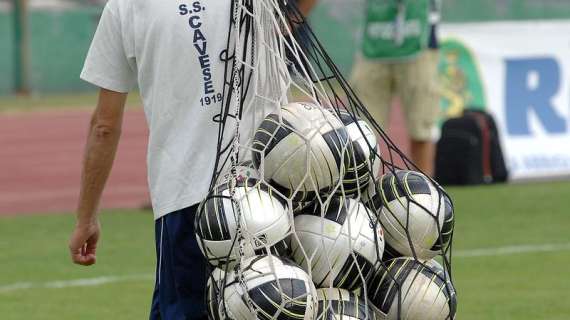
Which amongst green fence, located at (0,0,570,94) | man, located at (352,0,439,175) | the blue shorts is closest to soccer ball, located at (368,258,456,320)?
the blue shorts

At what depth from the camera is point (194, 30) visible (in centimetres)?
525

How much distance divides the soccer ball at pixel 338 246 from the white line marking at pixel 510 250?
5.53 meters

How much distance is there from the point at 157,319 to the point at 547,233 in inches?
243

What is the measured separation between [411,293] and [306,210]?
0.43 metres

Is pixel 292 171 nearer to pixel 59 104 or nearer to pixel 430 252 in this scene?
pixel 430 252

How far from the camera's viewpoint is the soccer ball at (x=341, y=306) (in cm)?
466

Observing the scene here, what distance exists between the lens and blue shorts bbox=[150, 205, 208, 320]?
540 centimetres

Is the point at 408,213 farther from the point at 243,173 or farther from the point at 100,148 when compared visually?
the point at 100,148

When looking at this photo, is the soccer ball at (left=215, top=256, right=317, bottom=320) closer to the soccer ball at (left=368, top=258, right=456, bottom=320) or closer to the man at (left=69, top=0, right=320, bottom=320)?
the soccer ball at (left=368, top=258, right=456, bottom=320)

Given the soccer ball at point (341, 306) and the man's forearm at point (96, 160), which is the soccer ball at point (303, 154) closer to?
the soccer ball at point (341, 306)

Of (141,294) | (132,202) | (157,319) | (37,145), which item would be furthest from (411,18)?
(37,145)

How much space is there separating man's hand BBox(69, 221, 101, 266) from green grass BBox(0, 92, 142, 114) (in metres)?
19.7

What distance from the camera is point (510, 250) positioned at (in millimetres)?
10492

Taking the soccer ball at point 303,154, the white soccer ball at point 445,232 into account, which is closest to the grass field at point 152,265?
the white soccer ball at point 445,232
